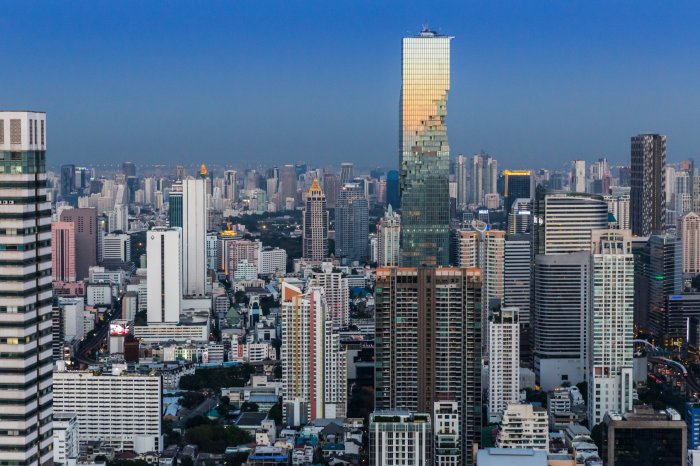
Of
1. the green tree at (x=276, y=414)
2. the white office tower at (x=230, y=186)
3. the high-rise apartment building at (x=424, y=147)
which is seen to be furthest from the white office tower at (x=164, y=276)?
the high-rise apartment building at (x=424, y=147)

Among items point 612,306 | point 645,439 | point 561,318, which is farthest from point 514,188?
point 645,439

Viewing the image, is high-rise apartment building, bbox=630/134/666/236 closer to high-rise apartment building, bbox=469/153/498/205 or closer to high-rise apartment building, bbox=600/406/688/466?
high-rise apartment building, bbox=469/153/498/205

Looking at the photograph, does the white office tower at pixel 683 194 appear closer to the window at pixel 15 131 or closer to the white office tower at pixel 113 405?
the white office tower at pixel 113 405

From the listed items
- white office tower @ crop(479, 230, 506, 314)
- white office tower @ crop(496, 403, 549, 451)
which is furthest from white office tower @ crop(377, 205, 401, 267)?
white office tower @ crop(496, 403, 549, 451)

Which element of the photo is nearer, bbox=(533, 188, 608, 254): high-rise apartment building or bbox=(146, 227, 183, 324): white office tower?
bbox=(533, 188, 608, 254): high-rise apartment building

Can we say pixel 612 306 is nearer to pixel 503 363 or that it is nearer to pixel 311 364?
pixel 503 363
